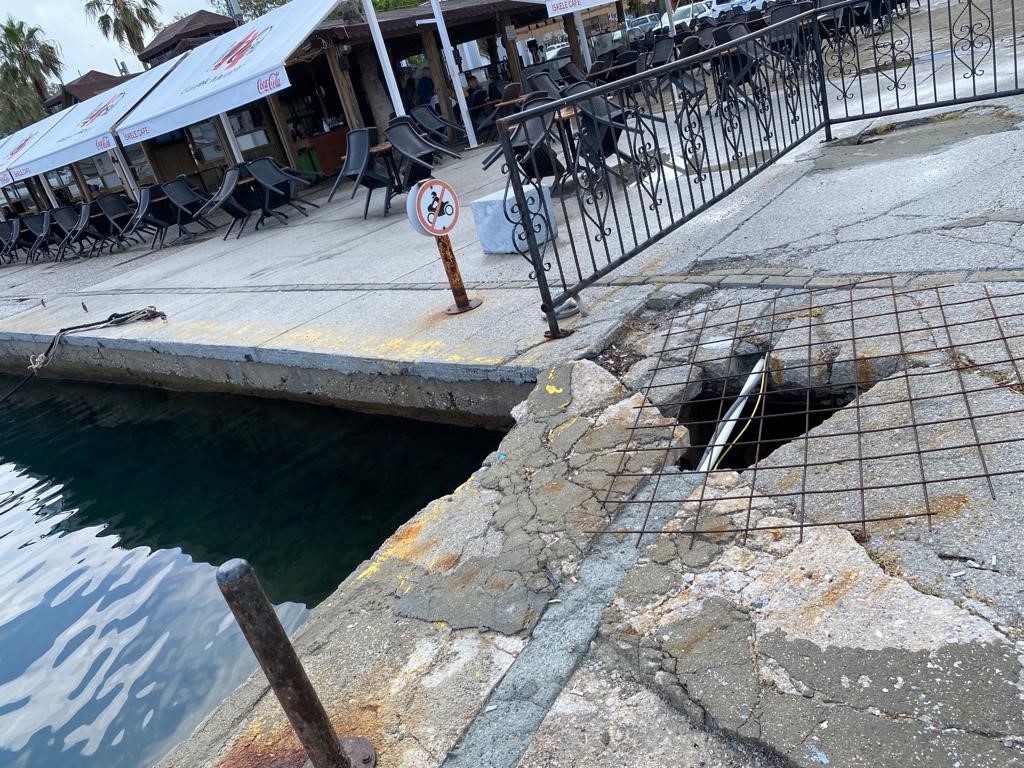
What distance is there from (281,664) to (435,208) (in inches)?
128

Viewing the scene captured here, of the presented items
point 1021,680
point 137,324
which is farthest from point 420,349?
point 137,324

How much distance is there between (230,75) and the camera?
33.5ft

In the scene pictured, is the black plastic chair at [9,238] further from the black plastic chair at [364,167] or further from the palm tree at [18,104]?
the palm tree at [18,104]

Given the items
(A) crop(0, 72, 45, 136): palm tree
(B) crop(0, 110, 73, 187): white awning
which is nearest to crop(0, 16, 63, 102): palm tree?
(A) crop(0, 72, 45, 136): palm tree

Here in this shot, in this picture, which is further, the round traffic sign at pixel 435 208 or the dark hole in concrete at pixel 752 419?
the round traffic sign at pixel 435 208

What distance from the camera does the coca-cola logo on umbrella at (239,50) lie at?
1089 centimetres

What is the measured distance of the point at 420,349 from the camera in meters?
4.45

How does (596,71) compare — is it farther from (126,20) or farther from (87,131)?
(126,20)

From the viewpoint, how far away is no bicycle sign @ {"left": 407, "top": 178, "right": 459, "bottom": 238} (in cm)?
436

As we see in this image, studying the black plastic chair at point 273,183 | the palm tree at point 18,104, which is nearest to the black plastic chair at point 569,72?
the black plastic chair at point 273,183

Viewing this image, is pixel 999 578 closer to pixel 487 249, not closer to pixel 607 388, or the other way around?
pixel 607 388

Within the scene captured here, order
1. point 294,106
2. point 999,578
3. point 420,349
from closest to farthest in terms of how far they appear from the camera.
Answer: point 999,578 < point 420,349 < point 294,106

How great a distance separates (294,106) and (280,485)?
45.5ft

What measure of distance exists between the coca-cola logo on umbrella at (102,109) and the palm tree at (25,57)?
23.2m
